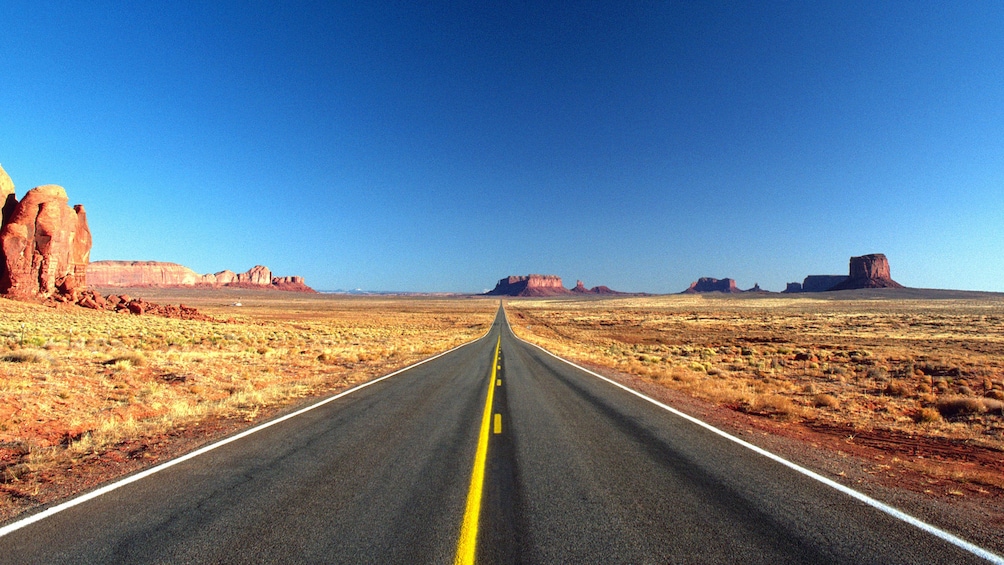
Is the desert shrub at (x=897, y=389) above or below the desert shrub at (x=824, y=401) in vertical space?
below

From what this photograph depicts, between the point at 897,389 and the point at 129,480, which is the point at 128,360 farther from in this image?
the point at 897,389

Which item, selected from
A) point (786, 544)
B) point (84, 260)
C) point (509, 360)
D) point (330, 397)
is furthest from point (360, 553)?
point (84, 260)

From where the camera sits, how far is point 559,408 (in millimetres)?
9867

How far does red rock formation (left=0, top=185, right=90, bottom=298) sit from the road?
52718 mm

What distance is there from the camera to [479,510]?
439cm

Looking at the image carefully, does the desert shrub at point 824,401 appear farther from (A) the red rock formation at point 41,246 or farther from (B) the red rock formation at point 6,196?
(B) the red rock formation at point 6,196

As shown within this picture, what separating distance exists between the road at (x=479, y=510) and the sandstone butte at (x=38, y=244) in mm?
→ 52611

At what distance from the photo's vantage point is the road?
365cm

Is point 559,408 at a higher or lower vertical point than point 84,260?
lower

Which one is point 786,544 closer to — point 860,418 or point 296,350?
point 860,418

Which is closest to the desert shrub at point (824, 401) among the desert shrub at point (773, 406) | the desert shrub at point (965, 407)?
the desert shrub at point (773, 406)

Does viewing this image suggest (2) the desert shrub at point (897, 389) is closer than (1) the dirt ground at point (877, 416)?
No

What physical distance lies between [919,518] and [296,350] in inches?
917

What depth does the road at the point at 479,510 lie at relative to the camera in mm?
3646
